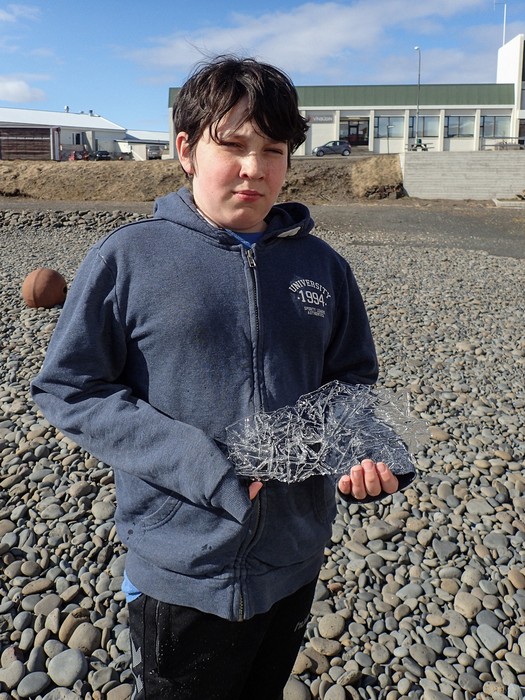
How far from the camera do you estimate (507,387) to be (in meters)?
6.81

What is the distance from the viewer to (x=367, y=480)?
1650 millimetres

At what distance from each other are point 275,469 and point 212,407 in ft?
0.78

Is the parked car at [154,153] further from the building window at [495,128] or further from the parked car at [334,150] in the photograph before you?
the building window at [495,128]

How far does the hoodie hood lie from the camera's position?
176 cm

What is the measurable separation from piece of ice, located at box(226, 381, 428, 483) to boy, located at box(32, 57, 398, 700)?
46 mm

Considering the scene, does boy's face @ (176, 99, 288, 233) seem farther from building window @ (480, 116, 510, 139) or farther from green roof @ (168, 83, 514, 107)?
building window @ (480, 116, 510, 139)

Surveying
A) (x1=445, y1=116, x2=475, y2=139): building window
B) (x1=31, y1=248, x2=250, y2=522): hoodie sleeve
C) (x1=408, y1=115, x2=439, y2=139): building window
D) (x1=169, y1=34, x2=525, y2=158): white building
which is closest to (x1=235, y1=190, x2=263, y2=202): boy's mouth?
(x1=31, y1=248, x2=250, y2=522): hoodie sleeve

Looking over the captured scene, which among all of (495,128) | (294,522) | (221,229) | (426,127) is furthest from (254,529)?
(495,128)

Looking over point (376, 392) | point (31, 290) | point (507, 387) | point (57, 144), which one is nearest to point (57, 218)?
point (31, 290)

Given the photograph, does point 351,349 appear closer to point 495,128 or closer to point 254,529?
point 254,529

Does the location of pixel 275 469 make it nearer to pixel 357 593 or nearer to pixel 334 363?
pixel 334 363

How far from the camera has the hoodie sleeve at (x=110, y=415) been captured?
1542 mm

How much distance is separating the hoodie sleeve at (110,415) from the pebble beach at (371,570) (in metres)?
1.65

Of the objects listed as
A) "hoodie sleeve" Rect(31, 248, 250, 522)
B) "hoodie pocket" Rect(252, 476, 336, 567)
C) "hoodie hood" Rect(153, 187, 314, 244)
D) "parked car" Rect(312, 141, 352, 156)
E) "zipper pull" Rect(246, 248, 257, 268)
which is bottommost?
"hoodie pocket" Rect(252, 476, 336, 567)
